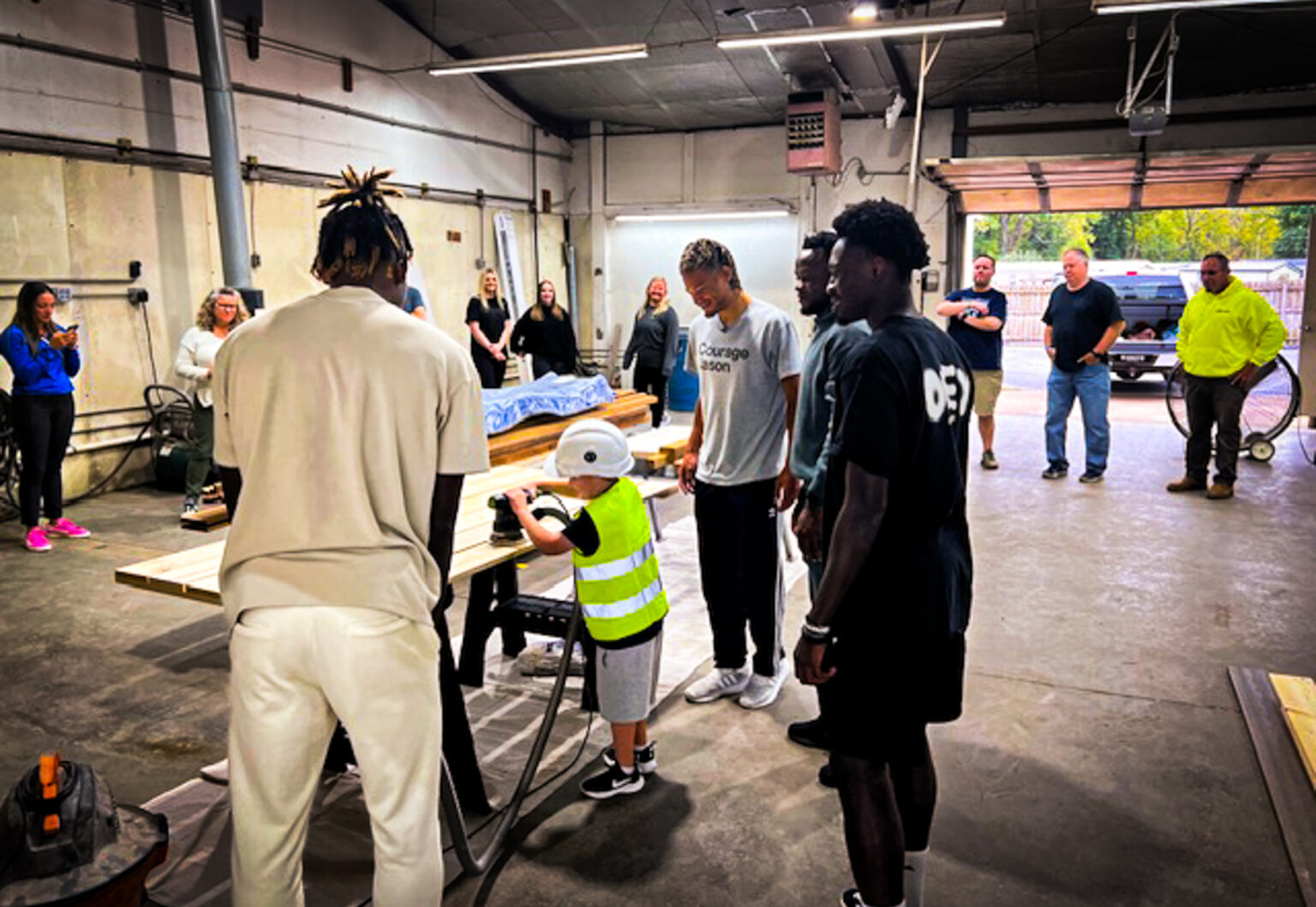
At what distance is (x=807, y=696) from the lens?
3754 mm

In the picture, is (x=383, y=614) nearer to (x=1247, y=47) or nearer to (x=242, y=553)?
(x=242, y=553)

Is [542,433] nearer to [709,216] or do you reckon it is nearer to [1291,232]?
[709,216]

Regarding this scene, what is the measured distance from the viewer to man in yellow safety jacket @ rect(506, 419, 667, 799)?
2.83 m

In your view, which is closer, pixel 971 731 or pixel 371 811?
pixel 371 811

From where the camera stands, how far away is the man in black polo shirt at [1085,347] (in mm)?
7379

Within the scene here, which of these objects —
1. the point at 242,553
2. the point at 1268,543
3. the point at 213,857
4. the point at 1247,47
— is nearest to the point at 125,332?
the point at 213,857

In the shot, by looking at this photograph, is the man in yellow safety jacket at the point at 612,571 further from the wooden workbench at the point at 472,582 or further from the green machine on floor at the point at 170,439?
the green machine on floor at the point at 170,439

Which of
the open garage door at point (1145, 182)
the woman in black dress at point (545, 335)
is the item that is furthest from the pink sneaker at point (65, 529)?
the open garage door at point (1145, 182)

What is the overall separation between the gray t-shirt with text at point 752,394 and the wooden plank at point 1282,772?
→ 6.08ft

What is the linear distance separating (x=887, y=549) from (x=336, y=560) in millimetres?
1115

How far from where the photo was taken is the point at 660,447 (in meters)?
5.88

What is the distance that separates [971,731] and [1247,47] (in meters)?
8.74

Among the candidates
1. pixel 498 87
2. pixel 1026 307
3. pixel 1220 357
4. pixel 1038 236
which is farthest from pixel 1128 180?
pixel 1038 236

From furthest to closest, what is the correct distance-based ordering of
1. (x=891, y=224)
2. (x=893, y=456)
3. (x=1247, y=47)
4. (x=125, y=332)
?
1. (x=1247, y=47)
2. (x=125, y=332)
3. (x=891, y=224)
4. (x=893, y=456)
